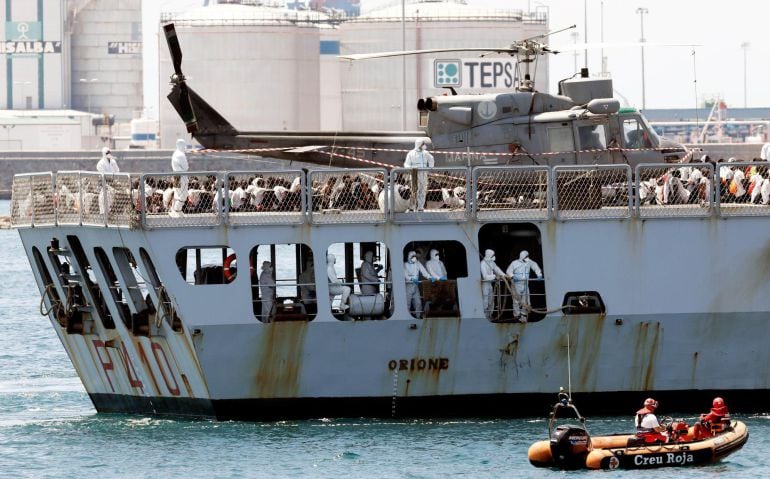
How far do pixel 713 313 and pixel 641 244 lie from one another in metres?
1.76

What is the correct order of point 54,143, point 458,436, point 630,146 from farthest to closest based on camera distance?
point 54,143, point 630,146, point 458,436

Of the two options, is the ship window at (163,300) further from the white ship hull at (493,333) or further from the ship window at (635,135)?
the ship window at (635,135)

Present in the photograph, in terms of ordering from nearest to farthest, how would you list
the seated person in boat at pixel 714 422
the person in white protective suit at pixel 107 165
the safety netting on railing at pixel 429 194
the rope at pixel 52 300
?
the seated person in boat at pixel 714 422 → the safety netting on railing at pixel 429 194 → the person in white protective suit at pixel 107 165 → the rope at pixel 52 300

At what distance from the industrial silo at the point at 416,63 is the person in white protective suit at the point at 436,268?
8960cm

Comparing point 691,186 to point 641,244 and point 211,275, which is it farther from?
point 211,275

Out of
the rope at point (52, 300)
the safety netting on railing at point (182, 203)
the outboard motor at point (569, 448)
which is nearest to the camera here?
the outboard motor at point (569, 448)

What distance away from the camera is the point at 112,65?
193 meters

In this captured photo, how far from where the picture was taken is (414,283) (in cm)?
2908

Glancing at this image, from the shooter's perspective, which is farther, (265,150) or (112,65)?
(112,65)

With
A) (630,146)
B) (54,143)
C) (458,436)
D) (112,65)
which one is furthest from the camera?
(112,65)

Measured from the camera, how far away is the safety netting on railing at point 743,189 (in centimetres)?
2900

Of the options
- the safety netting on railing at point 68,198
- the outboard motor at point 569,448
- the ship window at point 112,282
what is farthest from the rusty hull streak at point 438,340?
the safety netting on railing at point 68,198

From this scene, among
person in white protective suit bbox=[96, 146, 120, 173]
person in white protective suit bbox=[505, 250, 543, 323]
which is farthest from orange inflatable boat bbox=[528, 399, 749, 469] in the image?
person in white protective suit bbox=[96, 146, 120, 173]

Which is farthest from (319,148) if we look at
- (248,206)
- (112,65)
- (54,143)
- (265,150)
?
(112,65)
